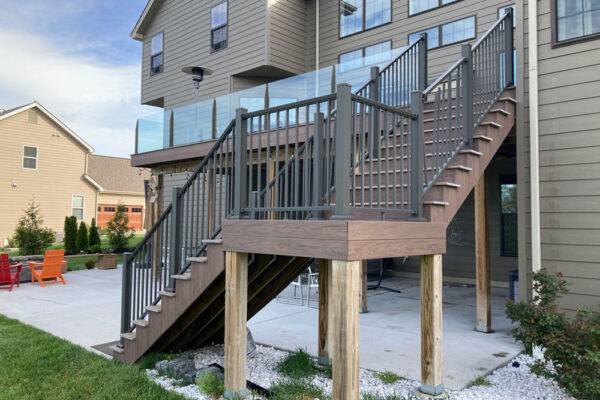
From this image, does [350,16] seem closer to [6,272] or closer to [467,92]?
[467,92]

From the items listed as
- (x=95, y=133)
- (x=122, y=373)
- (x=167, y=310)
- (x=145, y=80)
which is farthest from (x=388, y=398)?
(x=95, y=133)

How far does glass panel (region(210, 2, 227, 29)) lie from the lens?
12.4 m

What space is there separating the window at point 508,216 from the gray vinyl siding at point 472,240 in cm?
8

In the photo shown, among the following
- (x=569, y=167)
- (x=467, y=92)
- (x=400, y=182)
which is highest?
(x=467, y=92)

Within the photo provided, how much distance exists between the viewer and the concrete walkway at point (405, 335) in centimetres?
486

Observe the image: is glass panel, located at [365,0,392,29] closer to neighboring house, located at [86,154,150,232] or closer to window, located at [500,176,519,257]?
window, located at [500,176,519,257]

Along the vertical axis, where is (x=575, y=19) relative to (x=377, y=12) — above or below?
below

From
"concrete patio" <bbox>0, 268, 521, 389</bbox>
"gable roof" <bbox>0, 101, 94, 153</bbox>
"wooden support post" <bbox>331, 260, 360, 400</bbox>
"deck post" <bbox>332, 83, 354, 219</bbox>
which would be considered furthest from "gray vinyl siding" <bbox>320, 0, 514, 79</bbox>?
"gable roof" <bbox>0, 101, 94, 153</bbox>

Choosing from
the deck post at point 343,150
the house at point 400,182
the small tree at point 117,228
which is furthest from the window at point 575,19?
the small tree at point 117,228

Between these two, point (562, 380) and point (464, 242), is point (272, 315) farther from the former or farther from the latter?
point (464, 242)

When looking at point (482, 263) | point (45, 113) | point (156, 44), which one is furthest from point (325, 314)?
point (45, 113)

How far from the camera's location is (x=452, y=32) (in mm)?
9336

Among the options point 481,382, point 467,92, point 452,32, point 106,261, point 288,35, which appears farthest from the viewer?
point 106,261

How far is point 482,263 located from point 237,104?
563 centimetres
